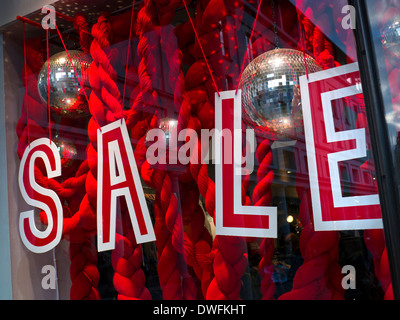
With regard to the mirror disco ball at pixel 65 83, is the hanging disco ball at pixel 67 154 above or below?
below

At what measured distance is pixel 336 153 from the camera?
70 cm

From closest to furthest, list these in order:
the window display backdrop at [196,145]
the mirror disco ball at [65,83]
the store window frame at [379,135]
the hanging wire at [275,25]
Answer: the store window frame at [379,135], the window display backdrop at [196,145], the hanging wire at [275,25], the mirror disco ball at [65,83]

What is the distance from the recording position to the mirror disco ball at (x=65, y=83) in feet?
3.25

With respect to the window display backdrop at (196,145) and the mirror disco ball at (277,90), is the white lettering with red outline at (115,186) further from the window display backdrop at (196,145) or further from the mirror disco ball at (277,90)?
the mirror disco ball at (277,90)

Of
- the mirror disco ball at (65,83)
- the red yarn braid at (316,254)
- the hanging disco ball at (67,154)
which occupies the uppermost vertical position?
the mirror disco ball at (65,83)

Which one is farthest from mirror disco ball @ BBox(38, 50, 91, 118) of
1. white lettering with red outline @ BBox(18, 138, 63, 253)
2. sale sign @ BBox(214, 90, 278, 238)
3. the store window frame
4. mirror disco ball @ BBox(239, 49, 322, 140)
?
the store window frame

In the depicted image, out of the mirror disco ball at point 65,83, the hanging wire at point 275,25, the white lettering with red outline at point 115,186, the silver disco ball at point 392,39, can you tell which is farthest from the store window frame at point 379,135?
the mirror disco ball at point 65,83

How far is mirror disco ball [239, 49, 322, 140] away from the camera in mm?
679

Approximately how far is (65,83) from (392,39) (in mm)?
682

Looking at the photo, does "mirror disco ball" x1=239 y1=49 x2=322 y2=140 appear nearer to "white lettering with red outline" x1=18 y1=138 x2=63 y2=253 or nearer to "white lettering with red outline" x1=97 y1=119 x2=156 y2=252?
"white lettering with red outline" x1=97 y1=119 x2=156 y2=252

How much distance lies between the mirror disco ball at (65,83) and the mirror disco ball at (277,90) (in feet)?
1.50

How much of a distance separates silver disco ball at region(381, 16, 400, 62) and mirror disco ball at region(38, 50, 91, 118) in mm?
654

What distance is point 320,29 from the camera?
75 centimetres
